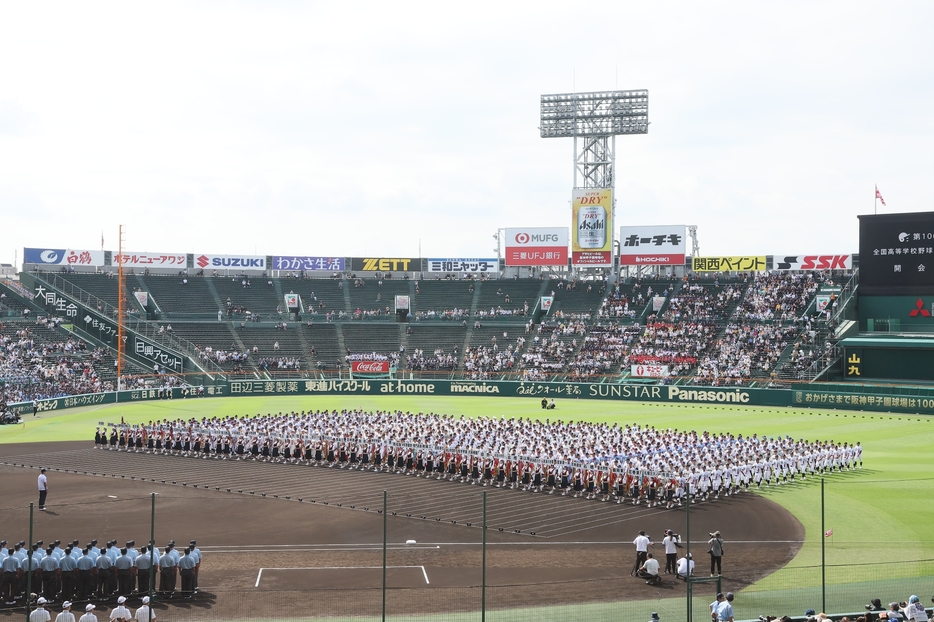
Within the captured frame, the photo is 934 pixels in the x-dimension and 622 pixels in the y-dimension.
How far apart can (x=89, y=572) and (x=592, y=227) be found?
198ft

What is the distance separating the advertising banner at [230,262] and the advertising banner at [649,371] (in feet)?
124

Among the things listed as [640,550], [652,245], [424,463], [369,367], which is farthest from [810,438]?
[652,245]

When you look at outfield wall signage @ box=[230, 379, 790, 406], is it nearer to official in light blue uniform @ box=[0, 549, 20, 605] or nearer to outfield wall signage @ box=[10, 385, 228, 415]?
outfield wall signage @ box=[10, 385, 228, 415]

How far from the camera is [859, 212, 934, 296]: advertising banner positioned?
52438mm

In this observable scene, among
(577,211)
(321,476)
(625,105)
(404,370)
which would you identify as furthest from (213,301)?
(321,476)

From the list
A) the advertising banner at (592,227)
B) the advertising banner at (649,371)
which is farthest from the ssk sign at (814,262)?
the advertising banner at (649,371)

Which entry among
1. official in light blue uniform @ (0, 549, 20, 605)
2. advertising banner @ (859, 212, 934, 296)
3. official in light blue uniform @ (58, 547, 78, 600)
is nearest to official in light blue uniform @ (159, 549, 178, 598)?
official in light blue uniform @ (58, 547, 78, 600)

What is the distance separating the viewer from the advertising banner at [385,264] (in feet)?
269

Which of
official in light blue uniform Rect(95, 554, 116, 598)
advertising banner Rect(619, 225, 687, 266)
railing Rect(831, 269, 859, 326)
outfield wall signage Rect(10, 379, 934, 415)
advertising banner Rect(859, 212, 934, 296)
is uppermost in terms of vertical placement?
advertising banner Rect(619, 225, 687, 266)

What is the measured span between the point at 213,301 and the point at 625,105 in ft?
130

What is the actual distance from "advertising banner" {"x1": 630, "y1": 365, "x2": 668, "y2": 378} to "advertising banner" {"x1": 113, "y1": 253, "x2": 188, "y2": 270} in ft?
141

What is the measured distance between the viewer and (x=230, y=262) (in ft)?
262

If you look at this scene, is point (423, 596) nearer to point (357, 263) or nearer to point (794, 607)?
point (794, 607)

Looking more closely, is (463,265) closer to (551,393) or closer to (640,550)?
(551,393)
